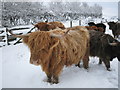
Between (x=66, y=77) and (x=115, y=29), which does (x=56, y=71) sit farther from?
(x=115, y=29)

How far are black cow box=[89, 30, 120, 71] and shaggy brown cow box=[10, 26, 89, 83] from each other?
2.67ft

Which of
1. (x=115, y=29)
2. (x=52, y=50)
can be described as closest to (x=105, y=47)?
(x=52, y=50)

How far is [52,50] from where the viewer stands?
346 centimetres

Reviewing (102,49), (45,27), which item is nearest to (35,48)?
(102,49)

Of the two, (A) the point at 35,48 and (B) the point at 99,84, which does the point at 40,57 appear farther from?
(B) the point at 99,84

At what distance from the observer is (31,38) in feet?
11.3

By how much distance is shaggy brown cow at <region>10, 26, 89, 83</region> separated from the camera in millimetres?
3359

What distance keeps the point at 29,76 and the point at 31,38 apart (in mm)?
1429

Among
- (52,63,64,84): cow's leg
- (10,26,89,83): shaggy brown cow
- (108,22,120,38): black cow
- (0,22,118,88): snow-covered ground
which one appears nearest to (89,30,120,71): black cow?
(0,22,118,88): snow-covered ground

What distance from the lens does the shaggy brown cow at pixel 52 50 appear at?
11.0 ft

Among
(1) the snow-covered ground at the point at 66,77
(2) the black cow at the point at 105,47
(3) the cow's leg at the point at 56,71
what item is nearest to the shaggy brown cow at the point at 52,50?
(3) the cow's leg at the point at 56,71

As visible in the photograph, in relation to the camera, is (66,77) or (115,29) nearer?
(66,77)

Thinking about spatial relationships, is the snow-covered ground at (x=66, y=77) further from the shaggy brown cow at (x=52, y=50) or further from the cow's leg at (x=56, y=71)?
the shaggy brown cow at (x=52, y=50)

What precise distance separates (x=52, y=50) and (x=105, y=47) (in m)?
1.78
